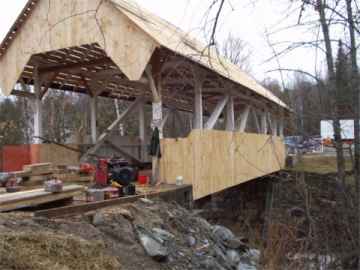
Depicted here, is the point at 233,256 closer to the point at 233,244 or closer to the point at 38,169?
the point at 233,244

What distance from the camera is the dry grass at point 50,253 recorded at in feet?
13.4

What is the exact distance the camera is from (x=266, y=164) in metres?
17.0

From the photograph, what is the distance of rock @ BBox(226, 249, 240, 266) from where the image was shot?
735 centimetres

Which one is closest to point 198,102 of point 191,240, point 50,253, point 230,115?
point 230,115

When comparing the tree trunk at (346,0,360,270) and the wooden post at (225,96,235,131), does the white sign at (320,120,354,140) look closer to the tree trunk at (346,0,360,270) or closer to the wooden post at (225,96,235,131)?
the tree trunk at (346,0,360,270)

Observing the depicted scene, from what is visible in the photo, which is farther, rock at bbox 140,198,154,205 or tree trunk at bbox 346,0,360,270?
rock at bbox 140,198,154,205

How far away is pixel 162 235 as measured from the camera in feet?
21.5

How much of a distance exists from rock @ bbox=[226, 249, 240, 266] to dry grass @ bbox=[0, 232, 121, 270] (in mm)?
2936

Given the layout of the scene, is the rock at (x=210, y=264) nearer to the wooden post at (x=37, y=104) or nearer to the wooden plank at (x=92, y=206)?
the wooden plank at (x=92, y=206)

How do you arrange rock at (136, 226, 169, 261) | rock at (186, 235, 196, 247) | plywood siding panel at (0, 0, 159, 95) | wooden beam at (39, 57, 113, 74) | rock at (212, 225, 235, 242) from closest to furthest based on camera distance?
1. rock at (136, 226, 169, 261)
2. rock at (186, 235, 196, 247)
3. rock at (212, 225, 235, 242)
4. plywood siding panel at (0, 0, 159, 95)
5. wooden beam at (39, 57, 113, 74)

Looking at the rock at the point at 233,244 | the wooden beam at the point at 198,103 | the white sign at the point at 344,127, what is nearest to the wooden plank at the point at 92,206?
the rock at the point at 233,244

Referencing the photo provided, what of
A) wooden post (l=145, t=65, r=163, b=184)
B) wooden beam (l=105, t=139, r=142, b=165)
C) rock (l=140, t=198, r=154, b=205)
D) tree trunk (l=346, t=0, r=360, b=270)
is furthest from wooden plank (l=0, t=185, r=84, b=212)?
wooden beam (l=105, t=139, r=142, b=165)

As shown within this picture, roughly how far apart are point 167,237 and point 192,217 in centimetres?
170

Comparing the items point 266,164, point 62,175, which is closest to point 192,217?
point 62,175
